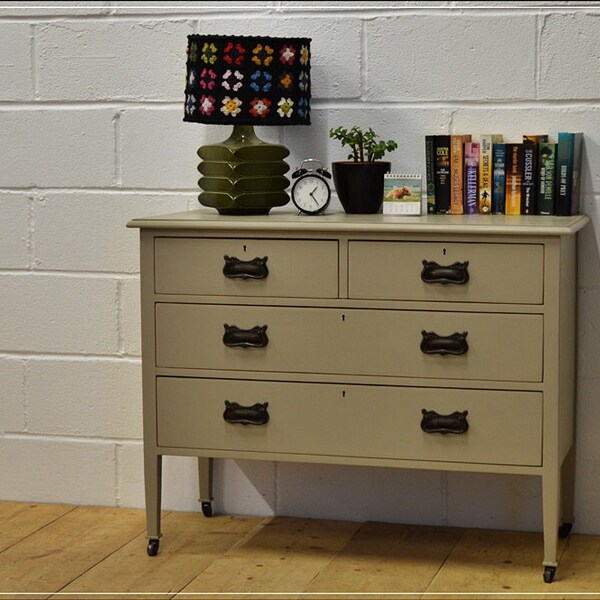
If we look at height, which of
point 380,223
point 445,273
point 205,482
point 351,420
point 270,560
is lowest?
point 270,560

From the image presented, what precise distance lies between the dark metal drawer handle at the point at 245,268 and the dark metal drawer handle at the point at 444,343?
1.30 ft

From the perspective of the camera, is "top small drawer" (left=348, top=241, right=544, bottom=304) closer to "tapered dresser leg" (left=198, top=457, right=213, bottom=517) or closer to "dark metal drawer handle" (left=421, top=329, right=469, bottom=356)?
"dark metal drawer handle" (left=421, top=329, right=469, bottom=356)

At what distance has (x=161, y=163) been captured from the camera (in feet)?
10.9

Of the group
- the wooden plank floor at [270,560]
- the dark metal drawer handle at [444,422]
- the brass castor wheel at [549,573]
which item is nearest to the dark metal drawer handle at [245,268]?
the dark metal drawer handle at [444,422]

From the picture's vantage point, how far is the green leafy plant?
9.97 ft

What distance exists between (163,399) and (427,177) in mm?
856

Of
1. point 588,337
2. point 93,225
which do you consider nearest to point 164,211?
point 93,225

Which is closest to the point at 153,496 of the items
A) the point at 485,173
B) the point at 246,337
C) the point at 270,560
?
the point at 270,560

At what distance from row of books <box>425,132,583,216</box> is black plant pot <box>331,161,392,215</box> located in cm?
14

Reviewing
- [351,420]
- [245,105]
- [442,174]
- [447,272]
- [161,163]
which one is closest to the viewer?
[447,272]

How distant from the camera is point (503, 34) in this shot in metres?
3.08

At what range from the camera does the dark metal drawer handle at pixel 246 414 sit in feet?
9.34

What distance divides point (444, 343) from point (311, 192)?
0.55 m

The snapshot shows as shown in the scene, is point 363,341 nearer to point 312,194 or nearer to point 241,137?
point 312,194
